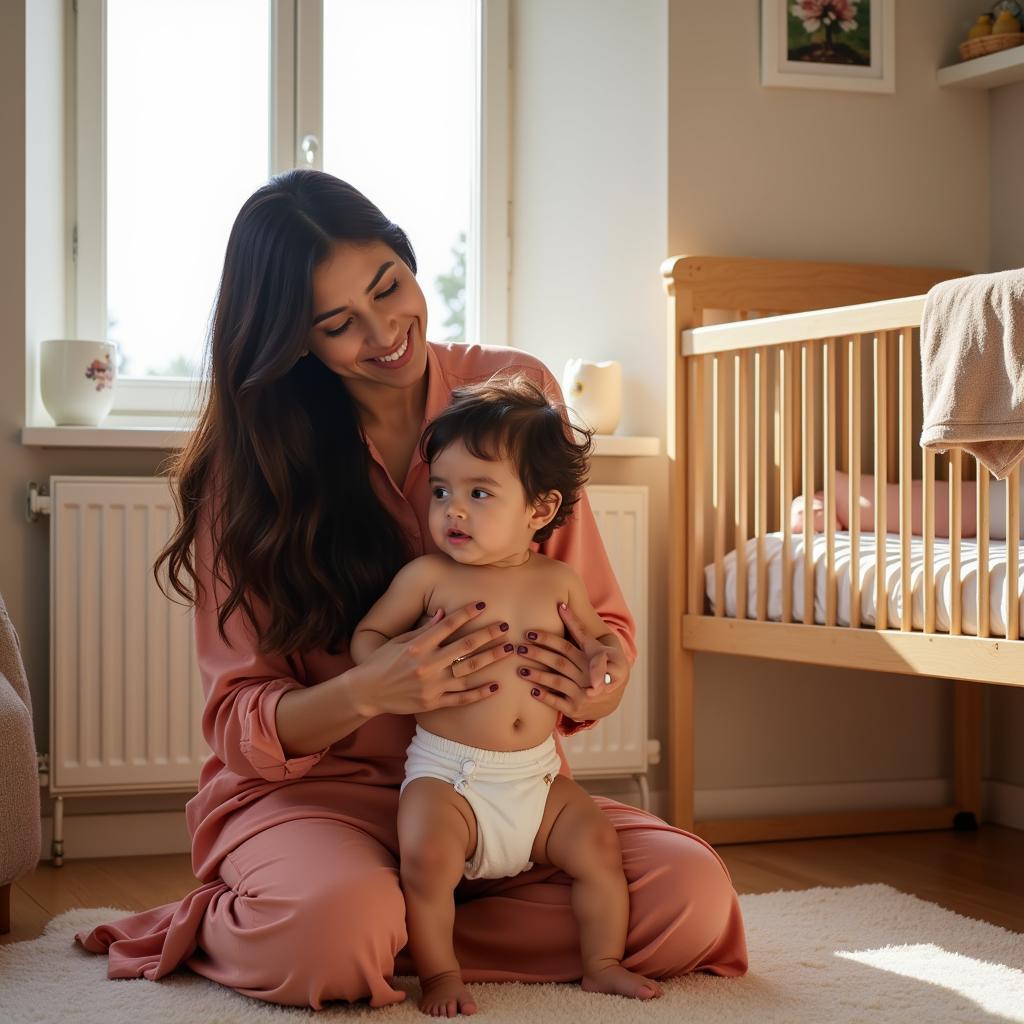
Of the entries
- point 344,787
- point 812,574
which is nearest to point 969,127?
point 812,574

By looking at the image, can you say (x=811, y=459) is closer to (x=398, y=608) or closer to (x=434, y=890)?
(x=398, y=608)

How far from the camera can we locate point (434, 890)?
1.46 metres

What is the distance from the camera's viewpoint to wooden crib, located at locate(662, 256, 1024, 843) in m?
→ 2.13

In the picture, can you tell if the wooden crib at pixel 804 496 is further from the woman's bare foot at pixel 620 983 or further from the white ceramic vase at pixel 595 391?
the woman's bare foot at pixel 620 983

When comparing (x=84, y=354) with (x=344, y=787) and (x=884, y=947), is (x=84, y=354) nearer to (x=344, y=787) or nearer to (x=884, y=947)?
(x=344, y=787)

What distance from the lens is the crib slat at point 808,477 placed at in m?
2.37

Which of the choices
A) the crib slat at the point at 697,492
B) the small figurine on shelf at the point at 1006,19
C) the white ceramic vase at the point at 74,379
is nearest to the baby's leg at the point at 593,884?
the crib slat at the point at 697,492

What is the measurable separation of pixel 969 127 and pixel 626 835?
201 centimetres

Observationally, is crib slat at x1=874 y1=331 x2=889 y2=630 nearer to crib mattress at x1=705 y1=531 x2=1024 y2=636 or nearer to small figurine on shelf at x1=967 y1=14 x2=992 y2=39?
crib mattress at x1=705 y1=531 x2=1024 y2=636

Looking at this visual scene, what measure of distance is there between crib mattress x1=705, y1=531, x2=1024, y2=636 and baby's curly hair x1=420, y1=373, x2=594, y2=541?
0.79m

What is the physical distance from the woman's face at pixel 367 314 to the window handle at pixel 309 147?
1325 mm

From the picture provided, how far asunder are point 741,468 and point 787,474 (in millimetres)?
134

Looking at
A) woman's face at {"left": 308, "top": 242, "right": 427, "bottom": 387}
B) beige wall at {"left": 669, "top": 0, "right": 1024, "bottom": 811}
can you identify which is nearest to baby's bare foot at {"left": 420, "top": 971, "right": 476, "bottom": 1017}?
woman's face at {"left": 308, "top": 242, "right": 427, "bottom": 387}

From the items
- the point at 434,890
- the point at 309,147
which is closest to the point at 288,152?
the point at 309,147
